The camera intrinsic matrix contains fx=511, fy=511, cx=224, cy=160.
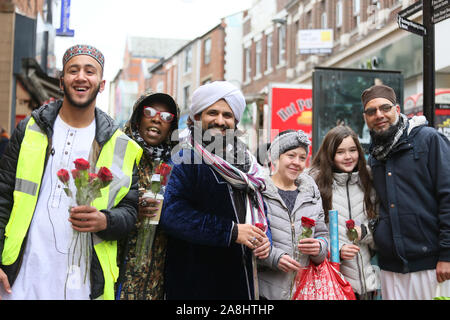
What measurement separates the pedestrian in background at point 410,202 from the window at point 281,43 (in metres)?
23.5

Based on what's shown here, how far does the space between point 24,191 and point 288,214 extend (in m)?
1.69

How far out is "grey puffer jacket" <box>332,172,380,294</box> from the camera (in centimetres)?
375

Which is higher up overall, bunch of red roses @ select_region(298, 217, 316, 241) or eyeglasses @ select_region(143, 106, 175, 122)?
eyeglasses @ select_region(143, 106, 175, 122)

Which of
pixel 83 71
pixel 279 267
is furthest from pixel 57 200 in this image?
pixel 279 267

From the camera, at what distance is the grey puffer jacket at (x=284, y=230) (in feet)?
10.6

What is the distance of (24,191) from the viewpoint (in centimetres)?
249

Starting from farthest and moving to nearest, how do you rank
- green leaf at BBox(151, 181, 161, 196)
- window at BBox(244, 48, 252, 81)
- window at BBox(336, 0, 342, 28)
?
window at BBox(244, 48, 252, 81) < window at BBox(336, 0, 342, 28) < green leaf at BBox(151, 181, 161, 196)

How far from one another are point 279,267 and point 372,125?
4.71 feet

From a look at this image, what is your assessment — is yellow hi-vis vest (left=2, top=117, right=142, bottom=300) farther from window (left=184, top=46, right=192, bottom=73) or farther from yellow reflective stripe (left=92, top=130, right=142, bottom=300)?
window (left=184, top=46, right=192, bottom=73)

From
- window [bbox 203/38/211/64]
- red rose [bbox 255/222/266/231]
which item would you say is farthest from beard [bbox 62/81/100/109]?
window [bbox 203/38/211/64]

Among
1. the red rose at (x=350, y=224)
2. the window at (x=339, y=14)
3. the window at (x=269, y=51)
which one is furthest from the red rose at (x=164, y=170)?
the window at (x=269, y=51)

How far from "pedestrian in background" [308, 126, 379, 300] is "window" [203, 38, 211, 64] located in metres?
36.0

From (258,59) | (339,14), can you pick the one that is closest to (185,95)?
(258,59)

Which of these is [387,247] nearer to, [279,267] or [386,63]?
[279,267]
